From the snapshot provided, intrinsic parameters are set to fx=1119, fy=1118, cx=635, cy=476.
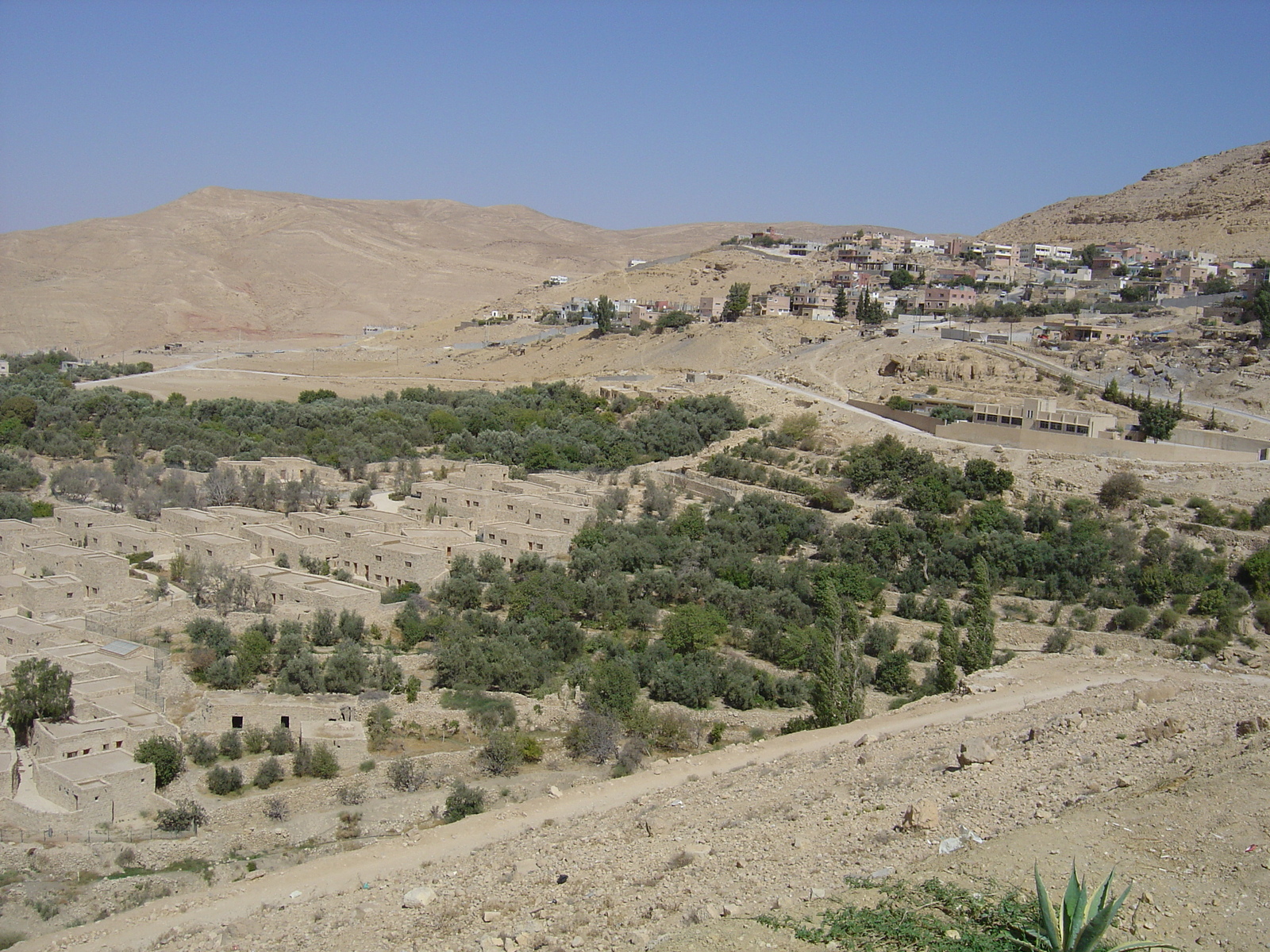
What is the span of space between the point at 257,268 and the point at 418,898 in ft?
335

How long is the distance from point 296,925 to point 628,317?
52.9m

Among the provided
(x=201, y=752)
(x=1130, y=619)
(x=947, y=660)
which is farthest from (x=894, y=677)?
(x=201, y=752)

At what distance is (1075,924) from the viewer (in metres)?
6.61

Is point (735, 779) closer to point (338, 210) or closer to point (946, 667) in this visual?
point (946, 667)

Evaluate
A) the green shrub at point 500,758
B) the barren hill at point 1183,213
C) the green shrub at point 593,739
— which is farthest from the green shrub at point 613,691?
the barren hill at point 1183,213

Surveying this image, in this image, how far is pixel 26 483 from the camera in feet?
97.3

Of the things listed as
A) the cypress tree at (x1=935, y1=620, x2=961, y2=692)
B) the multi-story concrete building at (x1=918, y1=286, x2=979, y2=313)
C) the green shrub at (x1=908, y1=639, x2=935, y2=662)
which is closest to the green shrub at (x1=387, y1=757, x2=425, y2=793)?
the cypress tree at (x1=935, y1=620, x2=961, y2=692)

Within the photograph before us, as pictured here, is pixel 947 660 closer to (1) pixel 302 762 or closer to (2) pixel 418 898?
Result: (1) pixel 302 762

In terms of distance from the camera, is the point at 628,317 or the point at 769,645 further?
the point at 628,317

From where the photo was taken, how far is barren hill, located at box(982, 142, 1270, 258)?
69.6 m

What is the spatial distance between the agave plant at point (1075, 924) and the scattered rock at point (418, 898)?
16.9ft

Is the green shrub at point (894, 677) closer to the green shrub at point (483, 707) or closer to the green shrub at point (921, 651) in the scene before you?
the green shrub at point (921, 651)

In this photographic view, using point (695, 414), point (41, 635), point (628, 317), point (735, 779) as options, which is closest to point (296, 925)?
point (735, 779)

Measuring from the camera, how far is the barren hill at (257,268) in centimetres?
8088
